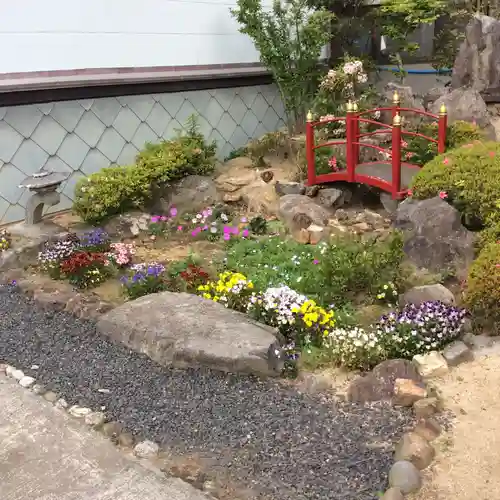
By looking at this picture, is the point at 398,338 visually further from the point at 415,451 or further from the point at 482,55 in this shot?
the point at 482,55

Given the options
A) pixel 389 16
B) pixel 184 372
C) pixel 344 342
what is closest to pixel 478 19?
pixel 389 16

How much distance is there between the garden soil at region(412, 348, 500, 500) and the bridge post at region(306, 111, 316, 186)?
14.6 ft

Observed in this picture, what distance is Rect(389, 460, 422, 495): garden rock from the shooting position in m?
3.12

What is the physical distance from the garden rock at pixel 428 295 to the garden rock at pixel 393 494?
2.25 metres

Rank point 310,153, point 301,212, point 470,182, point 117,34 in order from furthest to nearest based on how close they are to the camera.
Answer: point 117,34
point 310,153
point 301,212
point 470,182

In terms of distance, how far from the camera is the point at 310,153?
8.33 metres

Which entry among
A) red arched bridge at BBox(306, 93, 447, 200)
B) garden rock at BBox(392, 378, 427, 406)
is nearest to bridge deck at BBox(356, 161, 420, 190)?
red arched bridge at BBox(306, 93, 447, 200)

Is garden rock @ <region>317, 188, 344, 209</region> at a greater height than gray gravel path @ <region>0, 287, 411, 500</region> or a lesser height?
lesser

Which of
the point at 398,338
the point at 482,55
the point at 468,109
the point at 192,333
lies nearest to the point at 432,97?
the point at 482,55

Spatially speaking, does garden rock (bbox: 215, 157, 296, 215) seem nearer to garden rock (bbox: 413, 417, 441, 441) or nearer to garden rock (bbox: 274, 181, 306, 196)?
garden rock (bbox: 274, 181, 306, 196)

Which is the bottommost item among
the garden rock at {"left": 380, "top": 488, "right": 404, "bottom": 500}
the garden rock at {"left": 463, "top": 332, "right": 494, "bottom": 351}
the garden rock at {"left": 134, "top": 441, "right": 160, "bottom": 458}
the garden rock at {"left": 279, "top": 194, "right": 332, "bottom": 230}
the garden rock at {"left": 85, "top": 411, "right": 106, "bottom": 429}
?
the garden rock at {"left": 463, "top": 332, "right": 494, "bottom": 351}

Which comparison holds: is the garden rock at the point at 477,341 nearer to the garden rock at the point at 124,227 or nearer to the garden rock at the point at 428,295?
the garden rock at the point at 428,295

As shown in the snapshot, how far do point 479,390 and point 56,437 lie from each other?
2909 mm

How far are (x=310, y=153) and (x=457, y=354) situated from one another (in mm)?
4503
